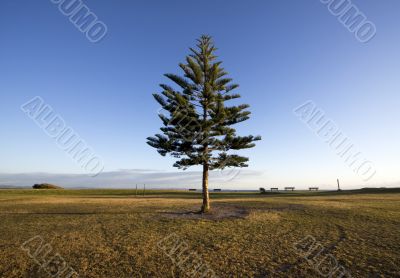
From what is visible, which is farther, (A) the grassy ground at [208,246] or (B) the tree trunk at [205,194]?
(B) the tree trunk at [205,194]

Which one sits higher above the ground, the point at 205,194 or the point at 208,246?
the point at 205,194

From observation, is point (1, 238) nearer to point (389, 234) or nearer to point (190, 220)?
point (190, 220)

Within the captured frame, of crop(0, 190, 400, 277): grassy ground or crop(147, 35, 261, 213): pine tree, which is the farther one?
crop(147, 35, 261, 213): pine tree

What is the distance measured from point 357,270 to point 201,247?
4.02m

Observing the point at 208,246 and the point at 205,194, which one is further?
the point at 205,194

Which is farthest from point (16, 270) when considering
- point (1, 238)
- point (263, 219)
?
point (263, 219)

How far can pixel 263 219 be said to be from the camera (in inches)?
492

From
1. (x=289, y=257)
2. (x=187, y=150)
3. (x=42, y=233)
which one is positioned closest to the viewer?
(x=289, y=257)

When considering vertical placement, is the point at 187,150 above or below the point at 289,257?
above

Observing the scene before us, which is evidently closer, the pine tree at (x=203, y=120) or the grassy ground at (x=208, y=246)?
the grassy ground at (x=208, y=246)

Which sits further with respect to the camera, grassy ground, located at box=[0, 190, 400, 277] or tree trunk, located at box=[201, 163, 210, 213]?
tree trunk, located at box=[201, 163, 210, 213]

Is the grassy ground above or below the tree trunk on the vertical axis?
below

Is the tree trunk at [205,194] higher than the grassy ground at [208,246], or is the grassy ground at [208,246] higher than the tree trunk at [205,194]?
the tree trunk at [205,194]

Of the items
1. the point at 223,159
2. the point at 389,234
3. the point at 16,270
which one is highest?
the point at 223,159
